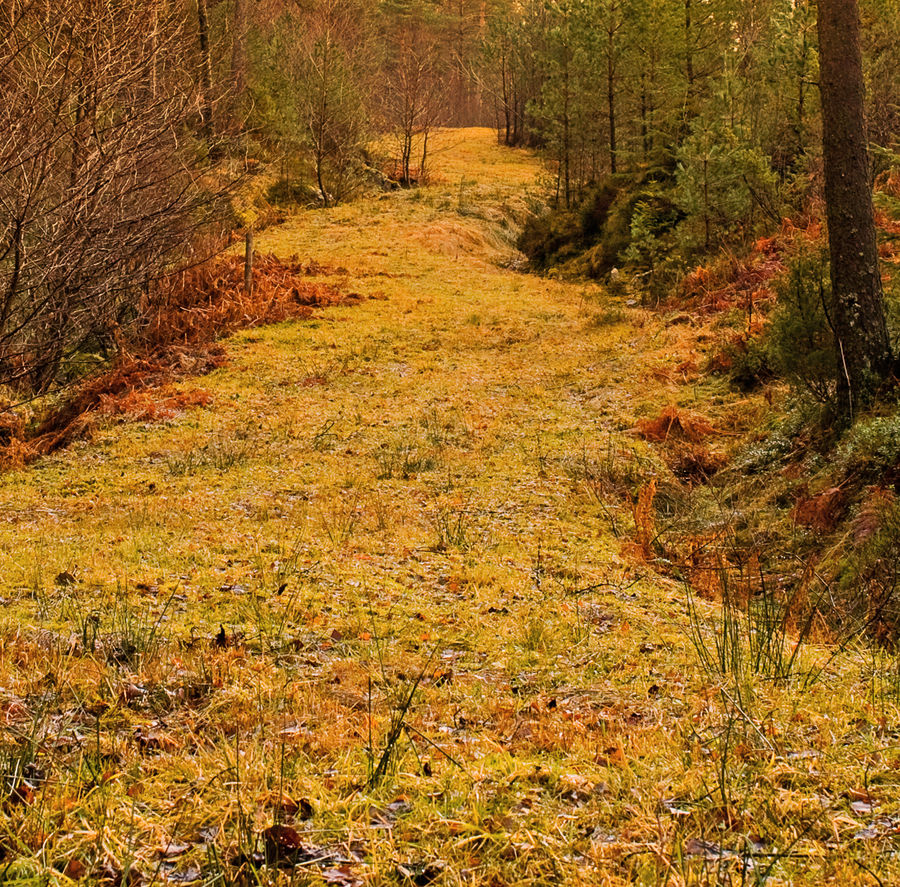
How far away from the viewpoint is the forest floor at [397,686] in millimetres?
2287

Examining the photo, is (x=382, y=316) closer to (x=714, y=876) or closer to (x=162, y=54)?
(x=162, y=54)

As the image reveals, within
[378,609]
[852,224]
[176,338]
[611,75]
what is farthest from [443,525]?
[611,75]

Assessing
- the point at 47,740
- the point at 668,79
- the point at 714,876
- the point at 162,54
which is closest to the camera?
the point at 714,876

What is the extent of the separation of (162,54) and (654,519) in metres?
5.88

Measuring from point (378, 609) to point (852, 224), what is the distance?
5.53m

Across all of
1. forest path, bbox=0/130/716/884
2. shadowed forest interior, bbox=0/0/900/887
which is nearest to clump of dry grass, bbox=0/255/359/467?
shadowed forest interior, bbox=0/0/900/887

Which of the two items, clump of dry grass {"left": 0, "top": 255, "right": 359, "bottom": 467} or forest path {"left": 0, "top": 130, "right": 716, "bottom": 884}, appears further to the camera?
clump of dry grass {"left": 0, "top": 255, "right": 359, "bottom": 467}

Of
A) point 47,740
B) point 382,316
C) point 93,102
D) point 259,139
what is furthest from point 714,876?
point 259,139

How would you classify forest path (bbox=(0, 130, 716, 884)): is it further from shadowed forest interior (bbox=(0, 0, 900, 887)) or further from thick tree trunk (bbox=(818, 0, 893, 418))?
thick tree trunk (bbox=(818, 0, 893, 418))

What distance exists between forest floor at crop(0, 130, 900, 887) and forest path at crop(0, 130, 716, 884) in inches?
0.7

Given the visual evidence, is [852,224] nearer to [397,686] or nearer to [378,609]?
[378,609]

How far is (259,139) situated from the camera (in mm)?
30188

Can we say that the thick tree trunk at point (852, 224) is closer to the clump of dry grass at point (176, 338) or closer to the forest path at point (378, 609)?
the forest path at point (378, 609)

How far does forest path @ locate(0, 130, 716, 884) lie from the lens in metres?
2.53
